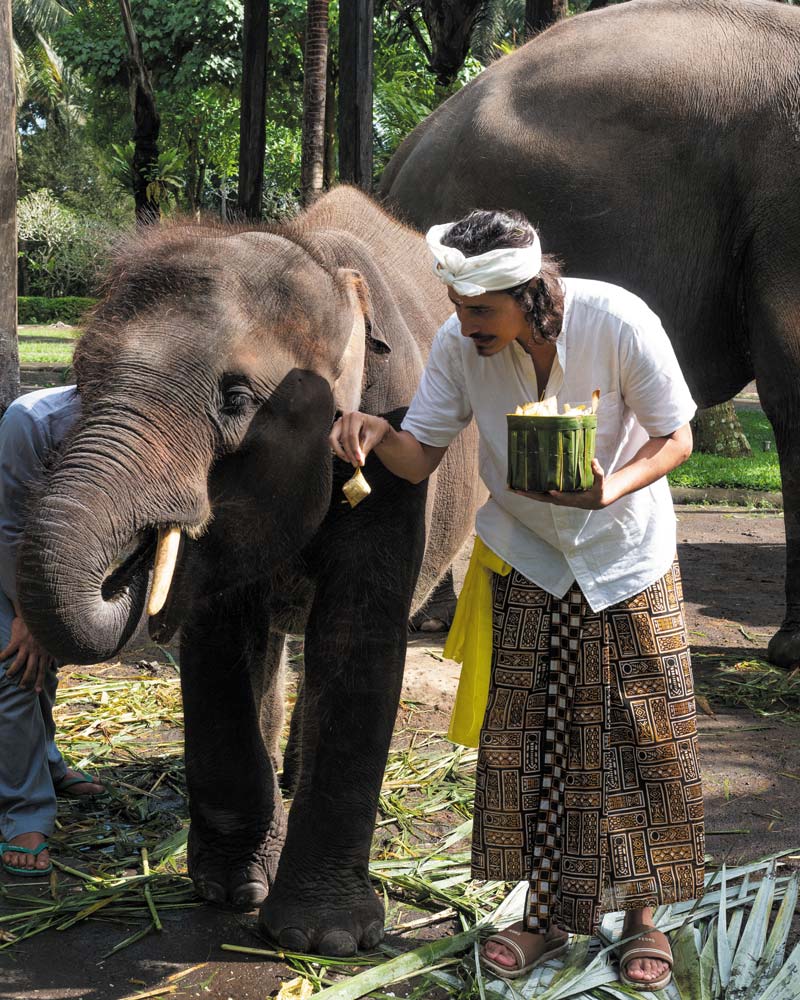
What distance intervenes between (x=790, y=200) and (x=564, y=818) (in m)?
3.56

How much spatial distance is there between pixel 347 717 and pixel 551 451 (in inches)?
41.3

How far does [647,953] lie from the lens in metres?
3.12

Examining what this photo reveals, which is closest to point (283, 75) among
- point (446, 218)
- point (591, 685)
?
point (446, 218)

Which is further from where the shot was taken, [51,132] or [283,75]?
[51,132]

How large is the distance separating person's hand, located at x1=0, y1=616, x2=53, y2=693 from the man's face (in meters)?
1.62

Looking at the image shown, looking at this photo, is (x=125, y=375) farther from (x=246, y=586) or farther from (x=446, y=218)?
(x=446, y=218)

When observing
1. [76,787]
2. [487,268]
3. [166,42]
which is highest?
[166,42]

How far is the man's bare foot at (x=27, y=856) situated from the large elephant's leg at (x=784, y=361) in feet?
11.5

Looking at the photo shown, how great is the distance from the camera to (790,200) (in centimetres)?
560

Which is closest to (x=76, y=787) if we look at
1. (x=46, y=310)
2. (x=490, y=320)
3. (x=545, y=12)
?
(x=490, y=320)

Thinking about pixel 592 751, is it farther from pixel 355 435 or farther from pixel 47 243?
pixel 47 243

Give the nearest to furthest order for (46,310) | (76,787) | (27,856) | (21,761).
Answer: (27,856)
(21,761)
(76,787)
(46,310)

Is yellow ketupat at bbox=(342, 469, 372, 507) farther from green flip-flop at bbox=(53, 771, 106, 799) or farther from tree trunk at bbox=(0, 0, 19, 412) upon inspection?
tree trunk at bbox=(0, 0, 19, 412)

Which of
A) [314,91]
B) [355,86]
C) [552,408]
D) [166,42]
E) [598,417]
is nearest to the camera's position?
[552,408]
